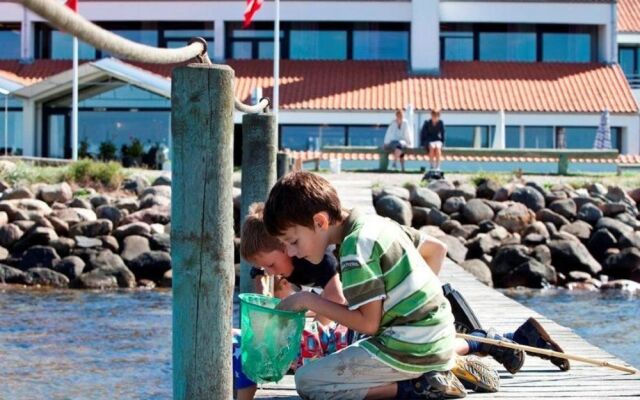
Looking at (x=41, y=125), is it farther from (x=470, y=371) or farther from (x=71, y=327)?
(x=470, y=371)

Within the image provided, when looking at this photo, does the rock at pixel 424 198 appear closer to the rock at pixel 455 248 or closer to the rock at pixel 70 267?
the rock at pixel 455 248

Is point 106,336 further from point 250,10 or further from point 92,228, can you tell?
point 250,10

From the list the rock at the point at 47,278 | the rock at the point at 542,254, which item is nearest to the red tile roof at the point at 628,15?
the rock at the point at 542,254

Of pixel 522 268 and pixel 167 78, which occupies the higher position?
pixel 167 78

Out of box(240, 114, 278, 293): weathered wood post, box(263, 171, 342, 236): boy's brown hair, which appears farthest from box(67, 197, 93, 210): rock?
box(263, 171, 342, 236): boy's brown hair

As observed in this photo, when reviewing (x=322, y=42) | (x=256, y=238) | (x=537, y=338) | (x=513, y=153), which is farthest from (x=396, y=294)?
(x=322, y=42)

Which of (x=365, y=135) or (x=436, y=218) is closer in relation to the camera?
(x=436, y=218)

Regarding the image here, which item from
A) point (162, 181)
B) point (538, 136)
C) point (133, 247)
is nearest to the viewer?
point (133, 247)

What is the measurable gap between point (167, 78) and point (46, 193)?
1661 centimetres

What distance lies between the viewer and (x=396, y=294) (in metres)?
5.32

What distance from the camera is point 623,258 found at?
19453mm

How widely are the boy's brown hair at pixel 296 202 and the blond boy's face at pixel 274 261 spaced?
2.70ft

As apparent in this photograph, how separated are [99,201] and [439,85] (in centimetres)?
2024

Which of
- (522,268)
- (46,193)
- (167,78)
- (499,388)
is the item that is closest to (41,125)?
(167,78)
